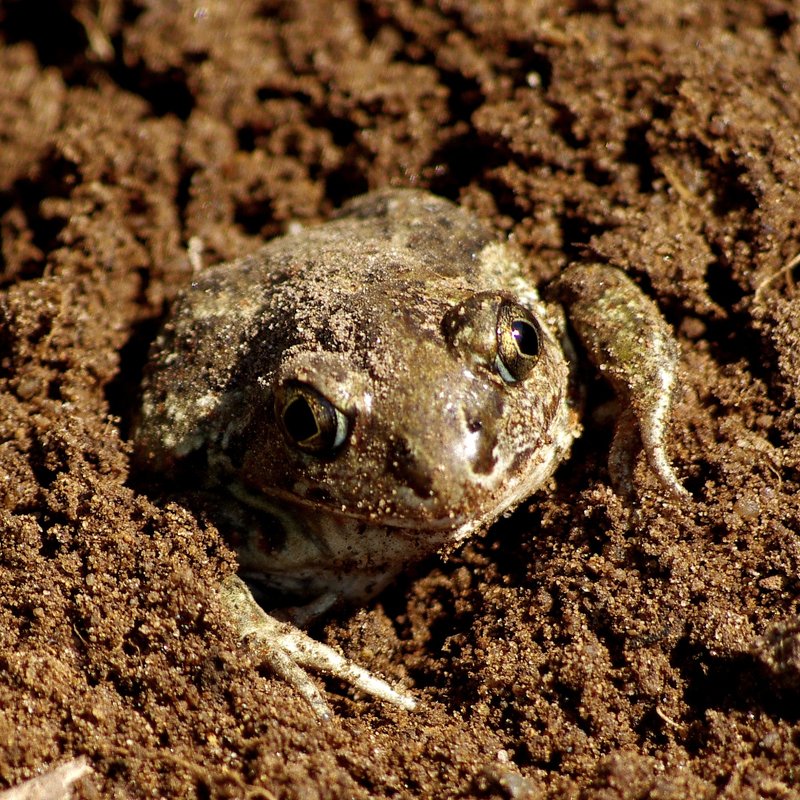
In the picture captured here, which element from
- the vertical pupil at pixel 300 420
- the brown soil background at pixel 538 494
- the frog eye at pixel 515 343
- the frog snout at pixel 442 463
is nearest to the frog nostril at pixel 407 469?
the frog snout at pixel 442 463

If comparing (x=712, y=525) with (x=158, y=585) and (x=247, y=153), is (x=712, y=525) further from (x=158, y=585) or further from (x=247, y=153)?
(x=247, y=153)

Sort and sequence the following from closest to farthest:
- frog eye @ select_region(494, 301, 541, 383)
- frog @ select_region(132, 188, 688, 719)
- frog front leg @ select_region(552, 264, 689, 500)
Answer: frog @ select_region(132, 188, 688, 719) → frog eye @ select_region(494, 301, 541, 383) → frog front leg @ select_region(552, 264, 689, 500)

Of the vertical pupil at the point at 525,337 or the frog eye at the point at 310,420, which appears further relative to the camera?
the vertical pupil at the point at 525,337

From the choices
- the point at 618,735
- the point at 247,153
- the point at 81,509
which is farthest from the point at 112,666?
the point at 247,153

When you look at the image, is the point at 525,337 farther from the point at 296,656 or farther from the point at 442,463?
the point at 296,656

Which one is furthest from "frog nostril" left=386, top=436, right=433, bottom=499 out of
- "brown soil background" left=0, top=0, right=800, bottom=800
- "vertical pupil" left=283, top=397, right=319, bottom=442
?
"brown soil background" left=0, top=0, right=800, bottom=800

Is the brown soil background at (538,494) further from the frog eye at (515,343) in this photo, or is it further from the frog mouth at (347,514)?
the frog eye at (515,343)

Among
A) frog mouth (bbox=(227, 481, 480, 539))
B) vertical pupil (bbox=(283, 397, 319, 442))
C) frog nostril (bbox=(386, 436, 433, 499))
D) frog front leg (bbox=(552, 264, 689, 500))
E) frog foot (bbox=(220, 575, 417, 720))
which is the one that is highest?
frog front leg (bbox=(552, 264, 689, 500))

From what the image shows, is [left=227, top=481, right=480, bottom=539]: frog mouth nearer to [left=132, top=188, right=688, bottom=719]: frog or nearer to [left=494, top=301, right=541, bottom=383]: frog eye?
[left=132, top=188, right=688, bottom=719]: frog
